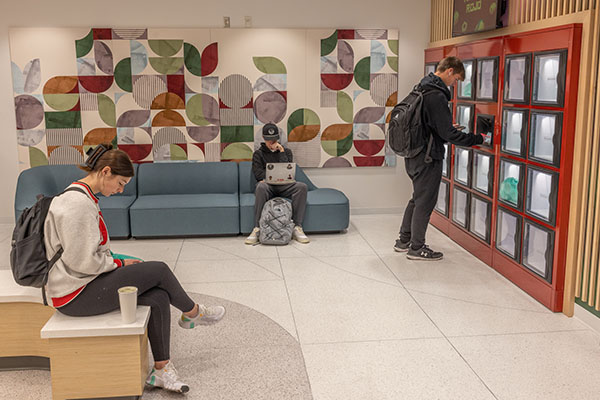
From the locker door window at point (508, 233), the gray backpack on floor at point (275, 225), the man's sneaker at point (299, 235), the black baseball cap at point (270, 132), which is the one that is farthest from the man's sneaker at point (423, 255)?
the black baseball cap at point (270, 132)

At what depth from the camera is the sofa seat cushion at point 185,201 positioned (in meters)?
6.36

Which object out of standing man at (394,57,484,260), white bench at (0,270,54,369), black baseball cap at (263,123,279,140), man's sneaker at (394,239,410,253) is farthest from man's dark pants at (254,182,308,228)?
white bench at (0,270,54,369)

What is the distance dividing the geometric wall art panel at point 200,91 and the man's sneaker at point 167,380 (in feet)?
13.5

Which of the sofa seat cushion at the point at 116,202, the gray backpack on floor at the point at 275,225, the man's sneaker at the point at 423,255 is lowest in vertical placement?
the man's sneaker at the point at 423,255

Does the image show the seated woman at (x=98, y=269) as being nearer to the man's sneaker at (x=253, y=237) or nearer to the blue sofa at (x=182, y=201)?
the man's sneaker at (x=253, y=237)

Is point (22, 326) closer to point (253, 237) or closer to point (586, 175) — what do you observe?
point (253, 237)

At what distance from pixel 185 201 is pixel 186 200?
4cm

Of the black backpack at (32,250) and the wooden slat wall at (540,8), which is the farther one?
the wooden slat wall at (540,8)

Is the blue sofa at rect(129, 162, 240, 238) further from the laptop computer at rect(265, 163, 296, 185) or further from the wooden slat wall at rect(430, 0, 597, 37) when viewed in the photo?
the wooden slat wall at rect(430, 0, 597, 37)

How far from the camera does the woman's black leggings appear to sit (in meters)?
3.13

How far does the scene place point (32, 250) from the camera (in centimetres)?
298

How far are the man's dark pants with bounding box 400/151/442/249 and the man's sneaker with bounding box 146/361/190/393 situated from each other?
288 centimetres

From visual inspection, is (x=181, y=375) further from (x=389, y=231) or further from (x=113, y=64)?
(x=113, y=64)

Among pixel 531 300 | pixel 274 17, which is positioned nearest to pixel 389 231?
pixel 531 300
